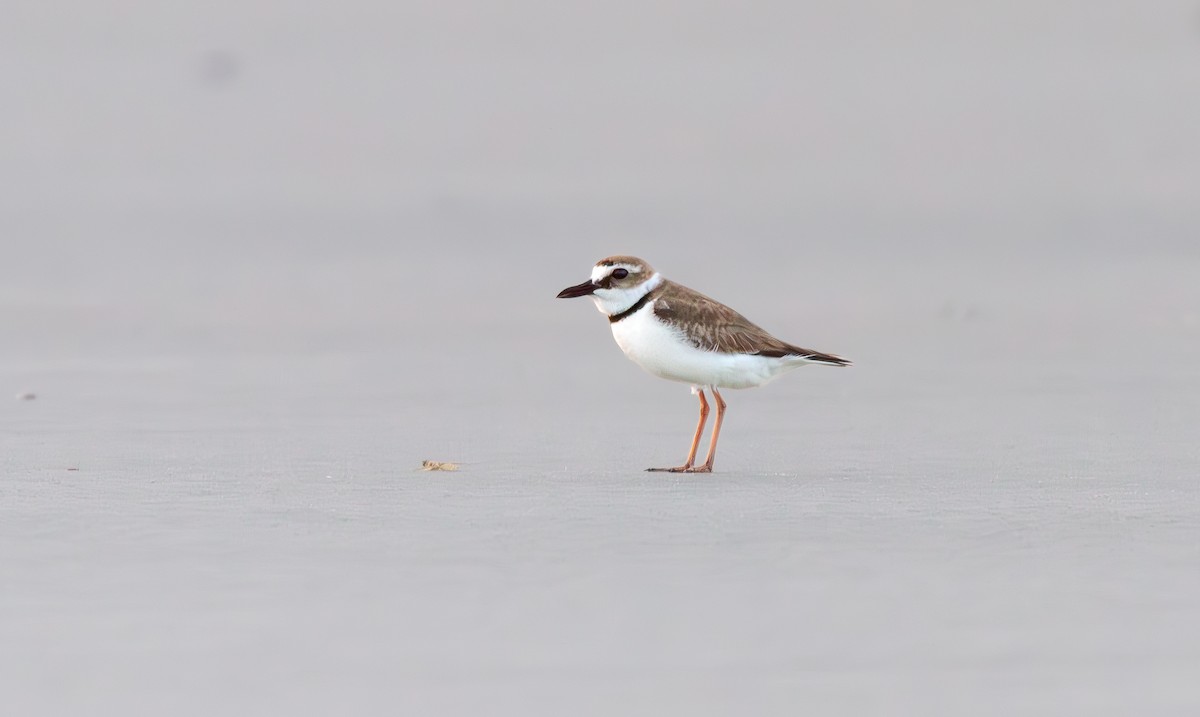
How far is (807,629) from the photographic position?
4.88m

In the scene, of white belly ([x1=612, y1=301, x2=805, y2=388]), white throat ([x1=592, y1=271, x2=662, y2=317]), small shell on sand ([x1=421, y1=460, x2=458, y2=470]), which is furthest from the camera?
white throat ([x1=592, y1=271, x2=662, y2=317])

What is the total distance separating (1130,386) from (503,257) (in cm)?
693

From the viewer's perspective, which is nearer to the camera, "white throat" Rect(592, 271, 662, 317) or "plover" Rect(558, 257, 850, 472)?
"plover" Rect(558, 257, 850, 472)

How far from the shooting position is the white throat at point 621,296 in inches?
323

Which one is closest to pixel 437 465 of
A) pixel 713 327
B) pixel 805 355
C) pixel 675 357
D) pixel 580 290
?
pixel 580 290

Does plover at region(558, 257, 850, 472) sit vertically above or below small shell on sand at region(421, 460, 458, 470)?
above

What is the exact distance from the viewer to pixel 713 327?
8.16 meters

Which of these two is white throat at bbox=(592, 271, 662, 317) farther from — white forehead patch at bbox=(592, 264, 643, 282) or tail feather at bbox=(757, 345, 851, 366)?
tail feather at bbox=(757, 345, 851, 366)

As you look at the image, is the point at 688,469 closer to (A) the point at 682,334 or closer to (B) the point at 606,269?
(A) the point at 682,334

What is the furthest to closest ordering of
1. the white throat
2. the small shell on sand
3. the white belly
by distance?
the white throat
the white belly
the small shell on sand

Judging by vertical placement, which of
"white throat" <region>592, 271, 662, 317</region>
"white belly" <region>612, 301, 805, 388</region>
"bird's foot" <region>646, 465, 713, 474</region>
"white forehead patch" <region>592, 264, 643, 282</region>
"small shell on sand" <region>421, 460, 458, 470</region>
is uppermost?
"white forehead patch" <region>592, 264, 643, 282</region>

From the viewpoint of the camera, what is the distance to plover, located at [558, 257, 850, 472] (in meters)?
8.07

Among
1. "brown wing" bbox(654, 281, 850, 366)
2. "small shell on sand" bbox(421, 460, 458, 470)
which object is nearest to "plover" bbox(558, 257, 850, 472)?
"brown wing" bbox(654, 281, 850, 366)

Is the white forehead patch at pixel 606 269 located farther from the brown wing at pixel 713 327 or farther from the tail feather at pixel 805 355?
the tail feather at pixel 805 355
